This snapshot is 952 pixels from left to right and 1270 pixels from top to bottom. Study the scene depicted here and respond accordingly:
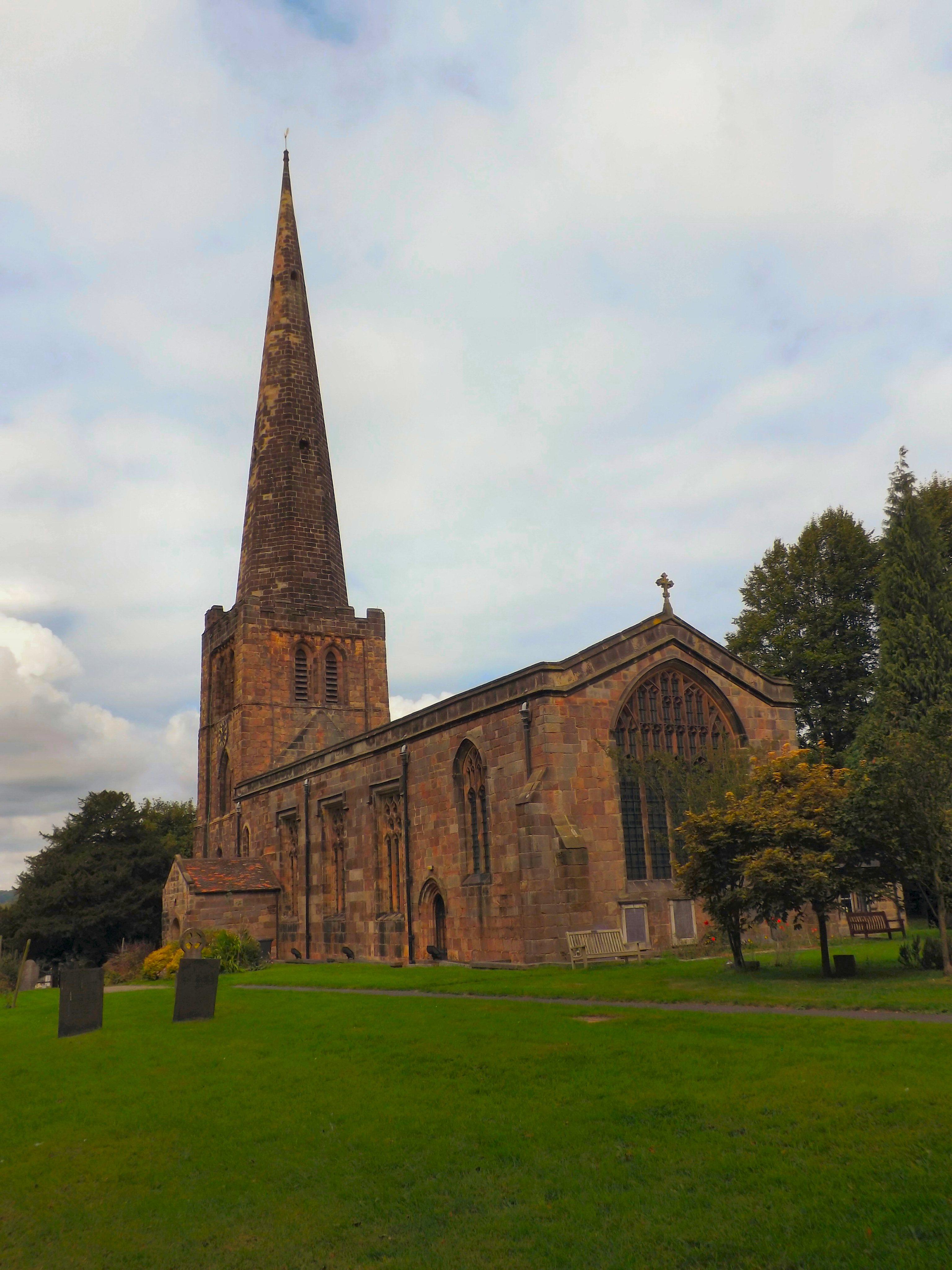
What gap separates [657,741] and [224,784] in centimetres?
2952

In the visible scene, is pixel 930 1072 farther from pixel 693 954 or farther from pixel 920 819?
pixel 693 954

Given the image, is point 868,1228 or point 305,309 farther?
point 305,309

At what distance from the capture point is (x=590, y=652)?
85.8 ft

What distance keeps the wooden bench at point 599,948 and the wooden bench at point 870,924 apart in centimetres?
658

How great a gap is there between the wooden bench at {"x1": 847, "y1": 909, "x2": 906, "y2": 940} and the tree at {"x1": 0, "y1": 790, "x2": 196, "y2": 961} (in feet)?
111

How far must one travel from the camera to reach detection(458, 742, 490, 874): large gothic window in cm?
2688

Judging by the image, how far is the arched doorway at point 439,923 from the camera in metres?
28.5

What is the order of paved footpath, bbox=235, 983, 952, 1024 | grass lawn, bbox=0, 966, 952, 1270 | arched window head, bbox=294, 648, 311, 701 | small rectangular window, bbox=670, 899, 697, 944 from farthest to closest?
arched window head, bbox=294, 648, 311, 701 → small rectangular window, bbox=670, 899, 697, 944 → paved footpath, bbox=235, 983, 952, 1024 → grass lawn, bbox=0, 966, 952, 1270

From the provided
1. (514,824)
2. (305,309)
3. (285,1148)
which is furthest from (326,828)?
(305,309)

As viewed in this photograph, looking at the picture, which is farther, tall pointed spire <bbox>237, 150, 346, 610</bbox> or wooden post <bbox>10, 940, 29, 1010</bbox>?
tall pointed spire <bbox>237, 150, 346, 610</bbox>

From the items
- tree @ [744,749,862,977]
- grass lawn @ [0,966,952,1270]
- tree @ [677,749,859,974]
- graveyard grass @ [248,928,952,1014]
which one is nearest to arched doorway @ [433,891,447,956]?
graveyard grass @ [248,928,952,1014]

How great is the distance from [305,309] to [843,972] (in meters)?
49.9

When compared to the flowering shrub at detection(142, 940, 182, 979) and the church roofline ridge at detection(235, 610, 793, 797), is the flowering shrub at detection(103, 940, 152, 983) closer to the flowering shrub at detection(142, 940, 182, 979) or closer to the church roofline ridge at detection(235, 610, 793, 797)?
the flowering shrub at detection(142, 940, 182, 979)

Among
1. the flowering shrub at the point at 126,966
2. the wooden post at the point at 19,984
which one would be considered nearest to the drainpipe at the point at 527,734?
the wooden post at the point at 19,984
